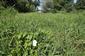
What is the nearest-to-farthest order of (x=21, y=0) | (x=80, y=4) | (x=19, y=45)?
(x=19, y=45)
(x=21, y=0)
(x=80, y=4)

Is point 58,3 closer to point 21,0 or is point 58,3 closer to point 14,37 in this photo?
point 21,0

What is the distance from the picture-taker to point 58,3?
3616 cm

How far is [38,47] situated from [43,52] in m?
0.11

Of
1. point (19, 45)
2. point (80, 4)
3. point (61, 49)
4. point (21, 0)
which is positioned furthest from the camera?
point (80, 4)

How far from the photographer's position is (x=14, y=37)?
9.12 feet

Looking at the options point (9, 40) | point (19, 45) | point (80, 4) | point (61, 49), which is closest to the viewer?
point (19, 45)

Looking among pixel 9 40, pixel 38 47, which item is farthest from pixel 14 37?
pixel 38 47

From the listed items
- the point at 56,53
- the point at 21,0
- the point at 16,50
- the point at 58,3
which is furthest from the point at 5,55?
the point at 58,3

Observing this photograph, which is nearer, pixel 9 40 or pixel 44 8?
pixel 9 40

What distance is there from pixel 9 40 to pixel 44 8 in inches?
1353

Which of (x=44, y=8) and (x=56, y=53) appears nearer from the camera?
(x=56, y=53)

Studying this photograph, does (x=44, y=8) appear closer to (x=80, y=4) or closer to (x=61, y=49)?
(x=80, y=4)

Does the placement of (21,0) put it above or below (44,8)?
above

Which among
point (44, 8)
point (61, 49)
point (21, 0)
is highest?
point (61, 49)
